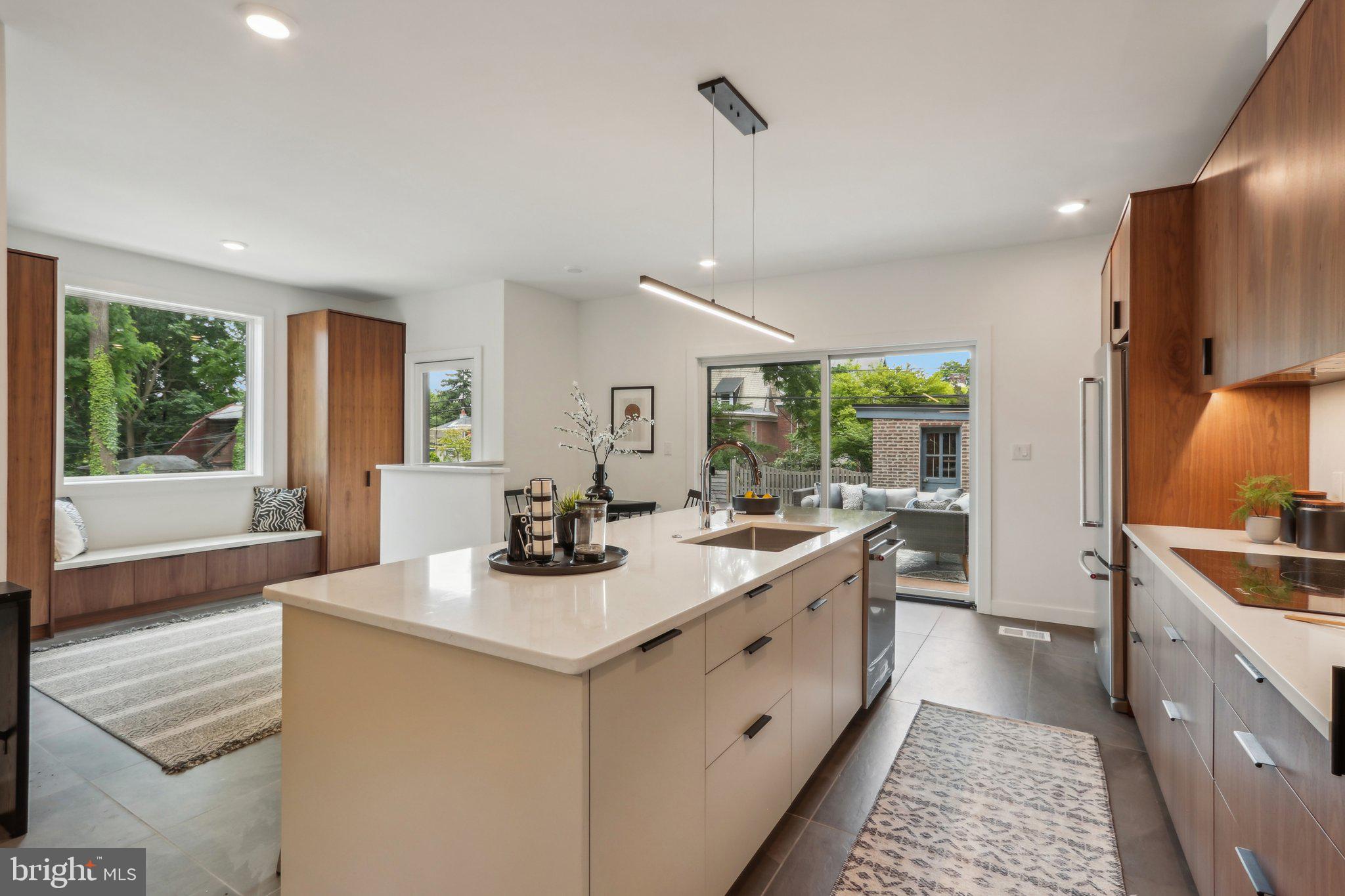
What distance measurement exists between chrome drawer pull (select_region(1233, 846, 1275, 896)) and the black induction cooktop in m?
0.50

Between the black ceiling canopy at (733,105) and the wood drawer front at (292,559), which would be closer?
the black ceiling canopy at (733,105)

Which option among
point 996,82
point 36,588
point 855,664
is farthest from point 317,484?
point 996,82

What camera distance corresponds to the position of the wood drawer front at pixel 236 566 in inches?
186

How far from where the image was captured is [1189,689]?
167 centimetres

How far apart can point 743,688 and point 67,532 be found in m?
4.81

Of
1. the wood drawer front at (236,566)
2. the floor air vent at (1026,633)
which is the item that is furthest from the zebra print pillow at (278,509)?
the floor air vent at (1026,633)

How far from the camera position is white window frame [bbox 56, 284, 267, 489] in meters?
4.29

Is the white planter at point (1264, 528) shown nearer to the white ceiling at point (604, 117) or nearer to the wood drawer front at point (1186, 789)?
the wood drawer front at point (1186, 789)

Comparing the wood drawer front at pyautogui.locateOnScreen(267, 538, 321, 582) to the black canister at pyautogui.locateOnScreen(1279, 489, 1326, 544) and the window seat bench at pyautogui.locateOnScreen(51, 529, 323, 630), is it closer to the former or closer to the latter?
the window seat bench at pyautogui.locateOnScreen(51, 529, 323, 630)

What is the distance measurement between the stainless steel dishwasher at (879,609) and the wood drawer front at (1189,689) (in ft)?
3.21

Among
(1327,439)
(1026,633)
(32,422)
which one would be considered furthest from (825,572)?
(32,422)

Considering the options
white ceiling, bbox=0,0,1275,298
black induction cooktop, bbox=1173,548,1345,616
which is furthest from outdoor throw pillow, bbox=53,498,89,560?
black induction cooktop, bbox=1173,548,1345,616

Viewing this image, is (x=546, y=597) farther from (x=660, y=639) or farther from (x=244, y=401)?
(x=244, y=401)

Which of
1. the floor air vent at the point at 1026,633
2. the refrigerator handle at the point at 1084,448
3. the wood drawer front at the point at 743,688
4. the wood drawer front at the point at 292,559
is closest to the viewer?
the wood drawer front at the point at 743,688
